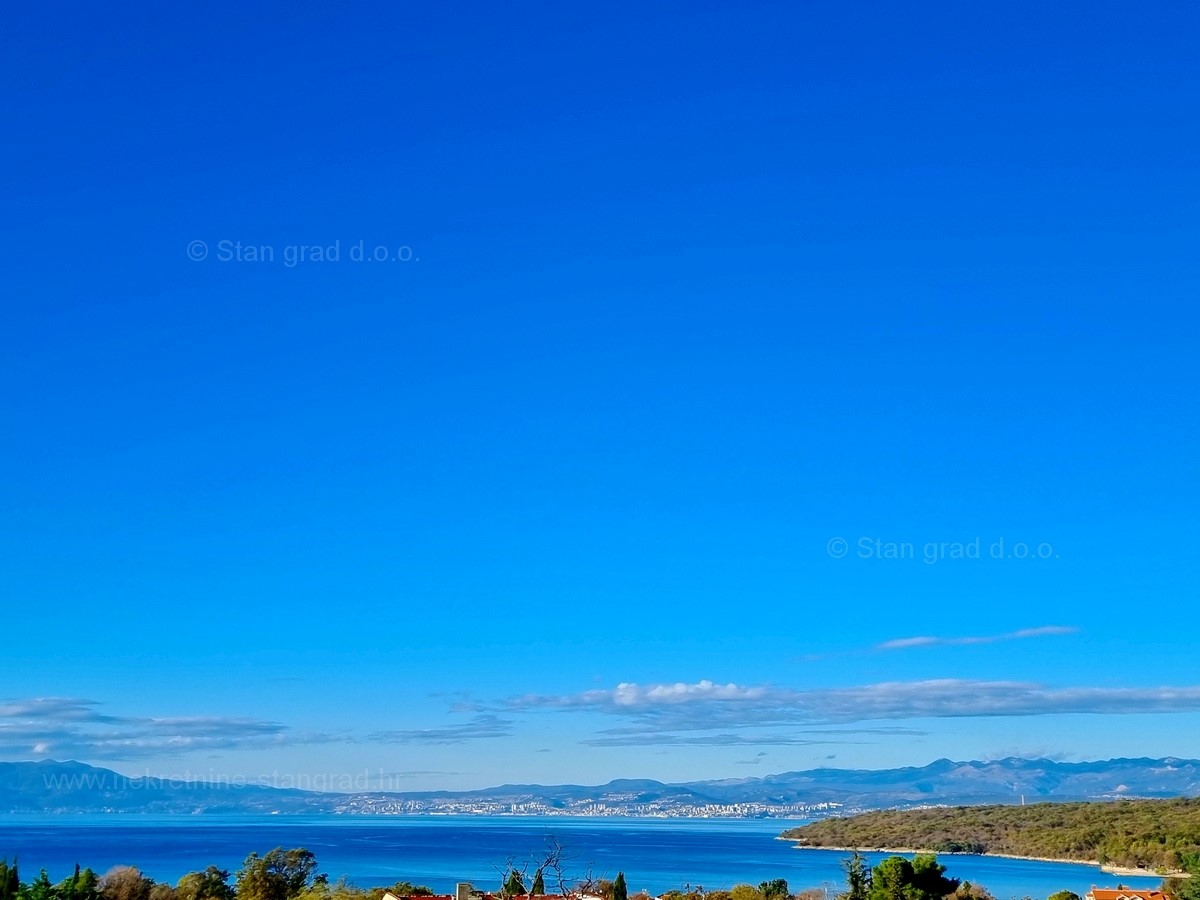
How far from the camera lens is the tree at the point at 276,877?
172 feet

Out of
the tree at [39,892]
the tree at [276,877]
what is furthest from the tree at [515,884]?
the tree at [39,892]

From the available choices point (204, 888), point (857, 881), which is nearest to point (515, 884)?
point (204, 888)

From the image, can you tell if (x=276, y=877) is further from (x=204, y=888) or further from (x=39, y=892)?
(x=39, y=892)

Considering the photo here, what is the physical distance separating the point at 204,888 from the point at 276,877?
3573 millimetres

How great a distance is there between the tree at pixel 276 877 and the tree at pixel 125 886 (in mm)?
4487

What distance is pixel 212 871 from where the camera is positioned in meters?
54.3

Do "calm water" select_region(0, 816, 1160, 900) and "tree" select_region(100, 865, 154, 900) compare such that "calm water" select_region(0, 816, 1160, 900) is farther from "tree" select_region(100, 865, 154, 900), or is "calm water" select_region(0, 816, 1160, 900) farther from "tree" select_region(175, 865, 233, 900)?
"tree" select_region(100, 865, 154, 900)

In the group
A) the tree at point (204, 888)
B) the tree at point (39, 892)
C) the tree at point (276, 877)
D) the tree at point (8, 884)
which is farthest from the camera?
the tree at point (276, 877)

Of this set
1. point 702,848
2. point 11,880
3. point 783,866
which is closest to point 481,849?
point 702,848

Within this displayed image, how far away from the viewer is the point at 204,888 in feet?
170

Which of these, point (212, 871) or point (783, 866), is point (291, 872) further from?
point (783, 866)

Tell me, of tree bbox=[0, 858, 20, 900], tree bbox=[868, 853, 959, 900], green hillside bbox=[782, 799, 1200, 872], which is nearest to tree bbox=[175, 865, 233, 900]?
tree bbox=[0, 858, 20, 900]

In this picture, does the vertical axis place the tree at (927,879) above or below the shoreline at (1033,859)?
above

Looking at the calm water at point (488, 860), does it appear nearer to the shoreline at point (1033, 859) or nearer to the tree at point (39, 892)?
the shoreline at point (1033, 859)
